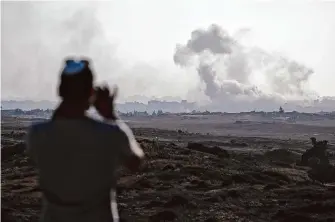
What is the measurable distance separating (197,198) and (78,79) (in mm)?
26980

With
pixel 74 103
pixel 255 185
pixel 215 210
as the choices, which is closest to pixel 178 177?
pixel 255 185

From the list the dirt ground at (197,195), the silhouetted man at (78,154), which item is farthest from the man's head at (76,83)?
the dirt ground at (197,195)

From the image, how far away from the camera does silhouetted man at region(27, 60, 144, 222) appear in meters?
3.54

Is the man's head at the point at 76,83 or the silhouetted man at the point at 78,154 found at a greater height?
the man's head at the point at 76,83

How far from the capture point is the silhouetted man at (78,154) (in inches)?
139

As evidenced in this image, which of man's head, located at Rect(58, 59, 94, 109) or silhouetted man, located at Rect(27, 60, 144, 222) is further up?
man's head, located at Rect(58, 59, 94, 109)

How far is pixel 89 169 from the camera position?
360cm

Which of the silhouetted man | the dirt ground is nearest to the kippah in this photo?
the silhouetted man

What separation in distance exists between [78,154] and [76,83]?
16.8 inches

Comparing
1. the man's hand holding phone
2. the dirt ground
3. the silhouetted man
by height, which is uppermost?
the man's hand holding phone

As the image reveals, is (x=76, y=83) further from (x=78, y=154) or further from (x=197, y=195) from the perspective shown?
(x=197, y=195)

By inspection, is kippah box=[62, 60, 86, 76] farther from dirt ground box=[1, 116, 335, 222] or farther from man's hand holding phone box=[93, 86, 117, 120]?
dirt ground box=[1, 116, 335, 222]

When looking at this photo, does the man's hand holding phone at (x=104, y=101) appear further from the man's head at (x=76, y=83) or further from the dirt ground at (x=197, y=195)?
the dirt ground at (x=197, y=195)

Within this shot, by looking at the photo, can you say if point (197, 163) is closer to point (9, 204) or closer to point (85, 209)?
point (9, 204)
